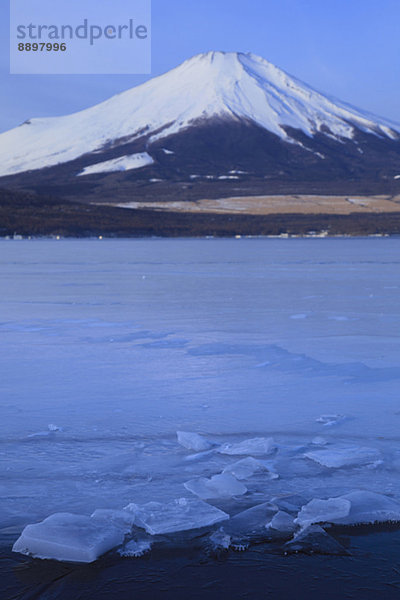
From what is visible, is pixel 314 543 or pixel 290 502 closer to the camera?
pixel 314 543

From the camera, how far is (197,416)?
494 cm

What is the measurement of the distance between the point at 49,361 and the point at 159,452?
2.82 meters

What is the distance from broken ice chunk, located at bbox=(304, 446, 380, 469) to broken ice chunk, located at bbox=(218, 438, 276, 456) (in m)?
0.23

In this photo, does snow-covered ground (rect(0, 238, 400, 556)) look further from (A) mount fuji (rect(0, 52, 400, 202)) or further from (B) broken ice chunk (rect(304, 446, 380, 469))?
(A) mount fuji (rect(0, 52, 400, 202))

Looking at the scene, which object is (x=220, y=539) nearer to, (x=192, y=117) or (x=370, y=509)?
(x=370, y=509)

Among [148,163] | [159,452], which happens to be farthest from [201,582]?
[148,163]

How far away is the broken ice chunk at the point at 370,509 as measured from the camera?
335 cm

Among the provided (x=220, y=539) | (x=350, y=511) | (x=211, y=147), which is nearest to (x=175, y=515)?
(x=220, y=539)

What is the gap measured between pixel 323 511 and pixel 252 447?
932 millimetres

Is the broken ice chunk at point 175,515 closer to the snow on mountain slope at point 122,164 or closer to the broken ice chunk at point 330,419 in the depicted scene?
the broken ice chunk at point 330,419

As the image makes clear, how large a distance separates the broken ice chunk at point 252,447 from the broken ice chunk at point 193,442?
0.10 m

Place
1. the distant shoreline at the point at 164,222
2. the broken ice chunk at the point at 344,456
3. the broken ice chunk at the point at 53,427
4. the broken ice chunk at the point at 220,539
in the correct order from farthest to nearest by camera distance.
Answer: the distant shoreline at the point at 164,222 < the broken ice chunk at the point at 53,427 < the broken ice chunk at the point at 344,456 < the broken ice chunk at the point at 220,539

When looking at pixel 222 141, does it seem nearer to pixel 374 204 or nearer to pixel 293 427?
pixel 374 204

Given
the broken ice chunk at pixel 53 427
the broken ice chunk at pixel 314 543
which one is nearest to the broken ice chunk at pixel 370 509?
the broken ice chunk at pixel 314 543
